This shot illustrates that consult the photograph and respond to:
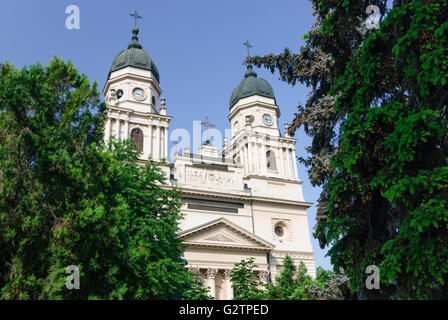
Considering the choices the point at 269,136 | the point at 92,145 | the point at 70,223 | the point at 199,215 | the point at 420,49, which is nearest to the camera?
the point at 420,49

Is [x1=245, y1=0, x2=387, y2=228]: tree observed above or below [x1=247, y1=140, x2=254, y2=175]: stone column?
below

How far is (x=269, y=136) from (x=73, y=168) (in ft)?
98.5

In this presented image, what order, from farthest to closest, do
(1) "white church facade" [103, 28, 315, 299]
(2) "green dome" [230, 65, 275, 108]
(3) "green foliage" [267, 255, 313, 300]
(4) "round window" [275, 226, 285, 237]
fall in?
(2) "green dome" [230, 65, 275, 108] < (4) "round window" [275, 226, 285, 237] < (1) "white church facade" [103, 28, 315, 299] < (3) "green foliage" [267, 255, 313, 300]

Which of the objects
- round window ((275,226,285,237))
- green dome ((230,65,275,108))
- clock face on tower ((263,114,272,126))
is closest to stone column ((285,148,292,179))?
clock face on tower ((263,114,272,126))

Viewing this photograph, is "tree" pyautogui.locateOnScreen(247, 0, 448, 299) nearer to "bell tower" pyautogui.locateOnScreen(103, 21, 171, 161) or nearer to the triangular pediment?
the triangular pediment

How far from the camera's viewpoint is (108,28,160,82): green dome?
39.2m

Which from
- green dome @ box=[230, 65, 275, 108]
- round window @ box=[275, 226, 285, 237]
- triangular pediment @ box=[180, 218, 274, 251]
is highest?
green dome @ box=[230, 65, 275, 108]

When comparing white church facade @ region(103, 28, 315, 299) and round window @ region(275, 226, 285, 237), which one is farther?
round window @ region(275, 226, 285, 237)

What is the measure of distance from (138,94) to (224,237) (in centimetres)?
1600

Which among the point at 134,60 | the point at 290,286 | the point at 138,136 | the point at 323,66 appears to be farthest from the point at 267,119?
the point at 323,66

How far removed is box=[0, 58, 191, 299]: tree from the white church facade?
17228mm

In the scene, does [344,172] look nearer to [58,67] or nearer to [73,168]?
[73,168]
